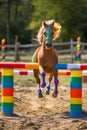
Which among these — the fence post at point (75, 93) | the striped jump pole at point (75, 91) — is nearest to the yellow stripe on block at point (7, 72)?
the striped jump pole at point (75, 91)

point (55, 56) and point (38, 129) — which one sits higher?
point (55, 56)

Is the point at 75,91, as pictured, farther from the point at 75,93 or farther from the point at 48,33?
the point at 48,33

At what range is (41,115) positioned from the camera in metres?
7.84

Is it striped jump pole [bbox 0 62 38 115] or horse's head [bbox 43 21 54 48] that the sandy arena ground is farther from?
horse's head [bbox 43 21 54 48]

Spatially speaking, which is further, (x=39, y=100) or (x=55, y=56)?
(x=39, y=100)

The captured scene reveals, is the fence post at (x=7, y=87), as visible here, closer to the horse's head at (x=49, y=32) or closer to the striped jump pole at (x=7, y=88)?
the striped jump pole at (x=7, y=88)

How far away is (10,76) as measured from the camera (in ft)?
25.8

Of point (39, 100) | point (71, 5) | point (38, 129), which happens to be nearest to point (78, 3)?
point (71, 5)

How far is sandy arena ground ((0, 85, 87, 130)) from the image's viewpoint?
6.73 metres

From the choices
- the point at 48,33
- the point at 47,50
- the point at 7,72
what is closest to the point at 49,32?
the point at 48,33

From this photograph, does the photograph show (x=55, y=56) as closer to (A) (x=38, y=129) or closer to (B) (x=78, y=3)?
(A) (x=38, y=129)

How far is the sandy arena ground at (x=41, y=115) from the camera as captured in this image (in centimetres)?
673

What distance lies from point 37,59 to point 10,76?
890 millimetres

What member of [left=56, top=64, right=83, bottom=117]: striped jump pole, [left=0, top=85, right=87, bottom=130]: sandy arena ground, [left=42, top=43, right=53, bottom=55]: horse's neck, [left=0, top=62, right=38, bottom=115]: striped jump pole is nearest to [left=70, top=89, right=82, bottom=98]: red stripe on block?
[left=56, top=64, right=83, bottom=117]: striped jump pole
